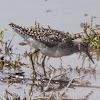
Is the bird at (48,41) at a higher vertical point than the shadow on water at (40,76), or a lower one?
higher

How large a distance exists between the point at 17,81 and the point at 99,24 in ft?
14.7

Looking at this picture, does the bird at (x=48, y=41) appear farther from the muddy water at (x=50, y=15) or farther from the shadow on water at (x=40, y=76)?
the muddy water at (x=50, y=15)

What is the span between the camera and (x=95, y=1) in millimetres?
13531

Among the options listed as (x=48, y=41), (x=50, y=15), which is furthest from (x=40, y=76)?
(x=50, y=15)

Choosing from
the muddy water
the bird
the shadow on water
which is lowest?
the shadow on water

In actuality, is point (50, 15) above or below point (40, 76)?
above

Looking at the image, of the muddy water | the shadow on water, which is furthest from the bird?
the muddy water

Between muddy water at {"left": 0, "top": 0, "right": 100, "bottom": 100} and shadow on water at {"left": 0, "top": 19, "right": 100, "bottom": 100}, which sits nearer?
shadow on water at {"left": 0, "top": 19, "right": 100, "bottom": 100}

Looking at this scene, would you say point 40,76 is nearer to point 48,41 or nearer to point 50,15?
point 48,41

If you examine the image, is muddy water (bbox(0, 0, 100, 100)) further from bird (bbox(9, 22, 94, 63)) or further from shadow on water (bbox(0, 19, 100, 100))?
bird (bbox(9, 22, 94, 63))

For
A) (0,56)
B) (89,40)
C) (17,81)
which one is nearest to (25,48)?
(0,56)

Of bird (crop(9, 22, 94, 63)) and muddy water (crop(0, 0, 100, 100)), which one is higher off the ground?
muddy water (crop(0, 0, 100, 100))

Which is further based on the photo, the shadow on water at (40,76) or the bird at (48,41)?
the bird at (48,41)

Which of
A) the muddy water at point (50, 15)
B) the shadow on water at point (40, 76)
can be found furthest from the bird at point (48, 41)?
the muddy water at point (50, 15)
